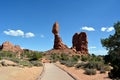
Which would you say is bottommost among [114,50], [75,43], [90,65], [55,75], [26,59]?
[55,75]

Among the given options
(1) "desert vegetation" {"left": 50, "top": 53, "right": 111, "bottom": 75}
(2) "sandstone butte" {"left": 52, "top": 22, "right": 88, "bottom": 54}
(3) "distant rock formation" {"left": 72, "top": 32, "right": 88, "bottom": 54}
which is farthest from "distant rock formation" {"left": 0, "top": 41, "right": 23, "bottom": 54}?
(1) "desert vegetation" {"left": 50, "top": 53, "right": 111, "bottom": 75}

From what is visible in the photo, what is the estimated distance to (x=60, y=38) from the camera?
112m

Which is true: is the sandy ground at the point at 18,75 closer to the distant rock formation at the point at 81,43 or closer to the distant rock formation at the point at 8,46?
the distant rock formation at the point at 81,43

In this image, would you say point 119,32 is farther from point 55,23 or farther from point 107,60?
point 55,23

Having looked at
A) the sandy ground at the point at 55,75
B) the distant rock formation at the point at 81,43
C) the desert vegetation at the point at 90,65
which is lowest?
the sandy ground at the point at 55,75

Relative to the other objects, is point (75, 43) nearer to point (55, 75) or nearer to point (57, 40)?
point (57, 40)

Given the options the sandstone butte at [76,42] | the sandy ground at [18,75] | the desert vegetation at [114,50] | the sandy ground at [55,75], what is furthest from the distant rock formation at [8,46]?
the desert vegetation at [114,50]

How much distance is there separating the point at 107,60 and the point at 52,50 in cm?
9214

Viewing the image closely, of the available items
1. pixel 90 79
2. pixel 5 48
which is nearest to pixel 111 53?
pixel 90 79

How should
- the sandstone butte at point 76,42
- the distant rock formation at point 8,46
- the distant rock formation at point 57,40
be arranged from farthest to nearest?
1. the distant rock formation at point 8,46
2. the sandstone butte at point 76,42
3. the distant rock formation at point 57,40

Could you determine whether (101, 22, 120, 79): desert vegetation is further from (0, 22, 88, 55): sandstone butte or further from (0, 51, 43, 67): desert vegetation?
(0, 22, 88, 55): sandstone butte

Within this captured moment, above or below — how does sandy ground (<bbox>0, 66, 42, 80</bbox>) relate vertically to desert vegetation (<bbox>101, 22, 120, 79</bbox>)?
below

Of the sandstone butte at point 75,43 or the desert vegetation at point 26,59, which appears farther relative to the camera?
the sandstone butte at point 75,43

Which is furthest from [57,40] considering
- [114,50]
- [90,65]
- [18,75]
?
[114,50]
